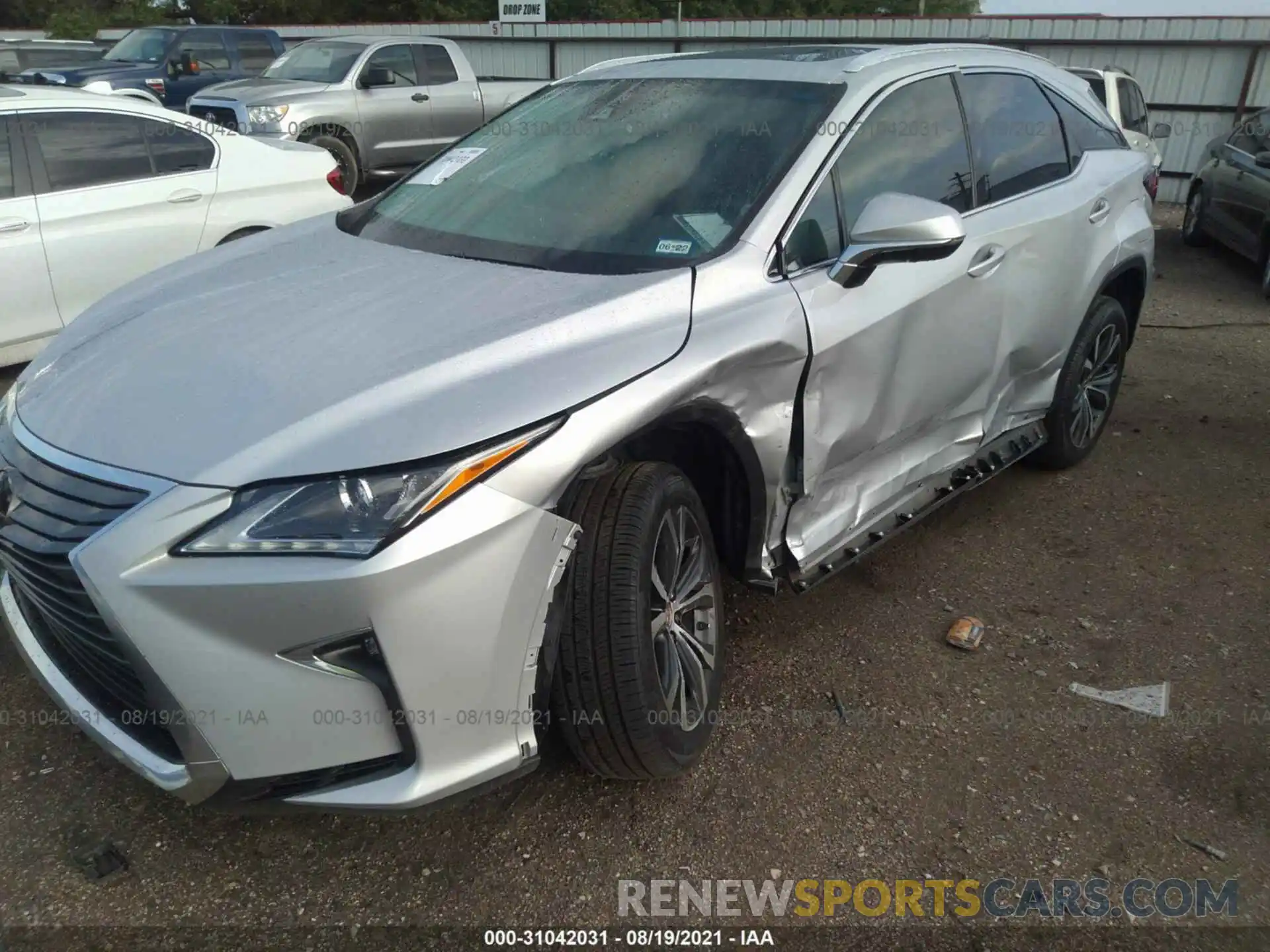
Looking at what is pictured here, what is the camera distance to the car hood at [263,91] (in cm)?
1002

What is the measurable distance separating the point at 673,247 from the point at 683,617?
97cm

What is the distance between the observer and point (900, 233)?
2.50m

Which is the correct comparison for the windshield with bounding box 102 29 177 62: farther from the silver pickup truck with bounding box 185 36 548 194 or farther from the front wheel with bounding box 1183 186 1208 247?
the front wheel with bounding box 1183 186 1208 247

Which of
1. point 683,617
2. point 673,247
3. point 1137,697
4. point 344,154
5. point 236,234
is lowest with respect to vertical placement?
point 1137,697

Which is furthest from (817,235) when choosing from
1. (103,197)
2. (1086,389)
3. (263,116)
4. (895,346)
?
(263,116)

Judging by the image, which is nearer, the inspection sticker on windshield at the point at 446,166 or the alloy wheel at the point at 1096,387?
the inspection sticker on windshield at the point at 446,166

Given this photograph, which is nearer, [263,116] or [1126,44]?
[263,116]

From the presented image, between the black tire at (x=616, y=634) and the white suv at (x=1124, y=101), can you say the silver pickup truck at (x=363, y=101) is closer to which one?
the white suv at (x=1124, y=101)

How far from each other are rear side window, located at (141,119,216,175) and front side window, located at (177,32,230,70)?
9092 mm

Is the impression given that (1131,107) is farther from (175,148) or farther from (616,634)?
(616,634)

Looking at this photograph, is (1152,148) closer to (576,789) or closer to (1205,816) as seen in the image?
(1205,816)

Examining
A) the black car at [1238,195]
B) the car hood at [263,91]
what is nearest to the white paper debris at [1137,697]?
the black car at [1238,195]

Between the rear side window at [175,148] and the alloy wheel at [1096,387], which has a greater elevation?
the rear side window at [175,148]

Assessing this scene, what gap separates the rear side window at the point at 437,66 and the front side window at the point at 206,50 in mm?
4059
